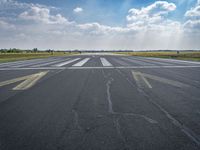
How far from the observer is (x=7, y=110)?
4117 mm

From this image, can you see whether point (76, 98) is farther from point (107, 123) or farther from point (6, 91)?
point (6, 91)

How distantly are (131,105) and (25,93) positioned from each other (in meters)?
3.68

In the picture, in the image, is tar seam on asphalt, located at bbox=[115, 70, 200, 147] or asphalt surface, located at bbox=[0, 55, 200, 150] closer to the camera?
asphalt surface, located at bbox=[0, 55, 200, 150]

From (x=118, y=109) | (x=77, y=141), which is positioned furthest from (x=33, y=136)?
(x=118, y=109)

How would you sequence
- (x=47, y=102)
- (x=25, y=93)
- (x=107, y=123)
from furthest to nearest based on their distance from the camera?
(x=25, y=93)
(x=47, y=102)
(x=107, y=123)

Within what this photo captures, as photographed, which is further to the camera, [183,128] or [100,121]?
[100,121]

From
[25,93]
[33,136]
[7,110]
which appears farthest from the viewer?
[25,93]

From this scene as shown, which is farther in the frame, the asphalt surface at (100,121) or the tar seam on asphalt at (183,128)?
the tar seam on asphalt at (183,128)

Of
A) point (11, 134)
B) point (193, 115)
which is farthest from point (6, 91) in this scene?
point (193, 115)

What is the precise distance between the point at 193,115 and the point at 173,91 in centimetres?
234

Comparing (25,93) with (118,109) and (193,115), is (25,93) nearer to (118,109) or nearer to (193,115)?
(118,109)

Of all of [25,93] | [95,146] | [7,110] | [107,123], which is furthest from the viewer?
[25,93]

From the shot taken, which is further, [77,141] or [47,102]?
[47,102]

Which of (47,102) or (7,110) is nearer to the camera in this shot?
(7,110)
